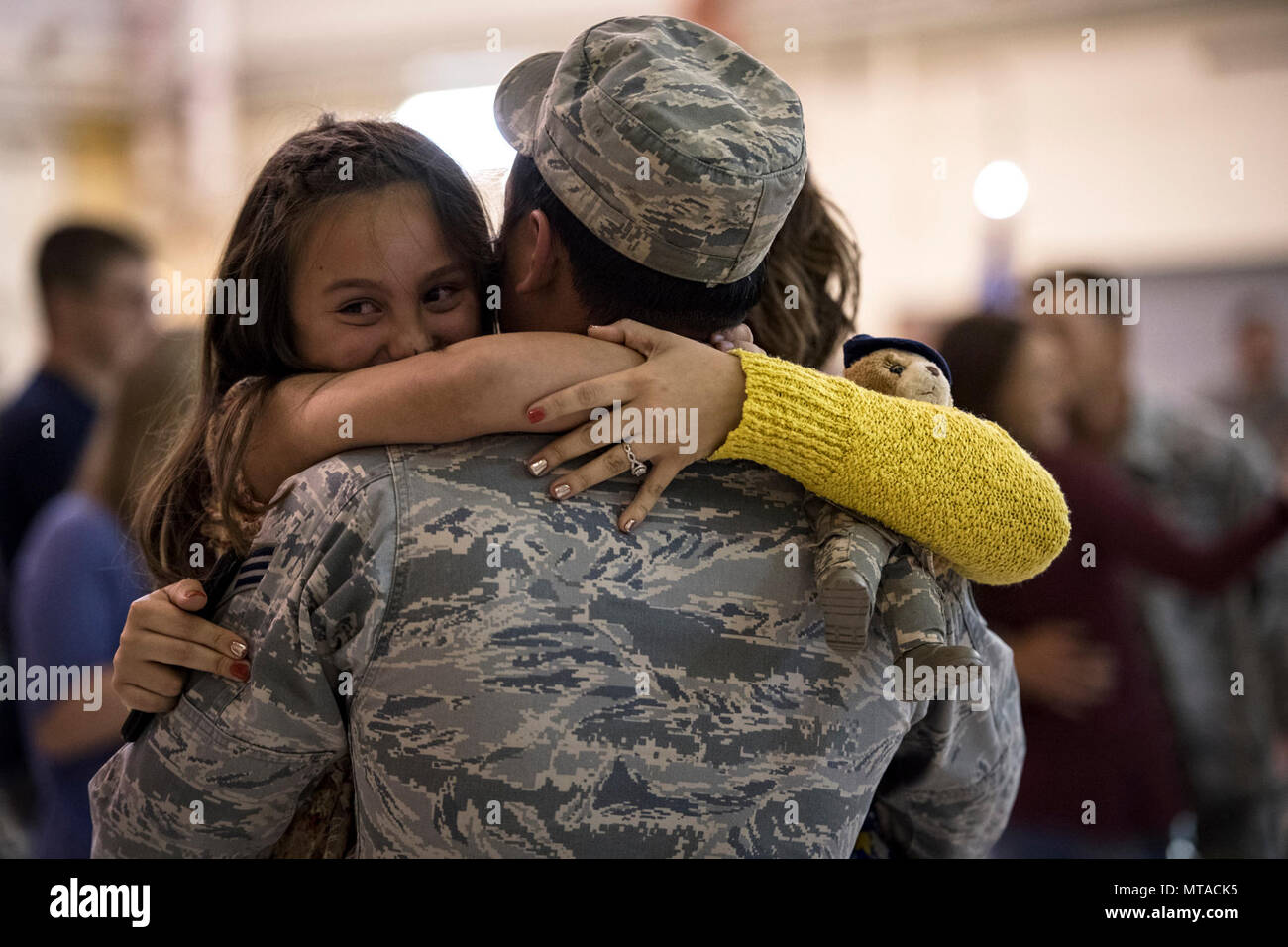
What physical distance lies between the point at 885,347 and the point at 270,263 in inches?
24.7

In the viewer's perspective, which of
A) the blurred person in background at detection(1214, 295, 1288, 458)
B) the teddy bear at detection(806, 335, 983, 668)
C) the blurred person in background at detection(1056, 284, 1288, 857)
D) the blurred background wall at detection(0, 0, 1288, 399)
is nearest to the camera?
the teddy bear at detection(806, 335, 983, 668)

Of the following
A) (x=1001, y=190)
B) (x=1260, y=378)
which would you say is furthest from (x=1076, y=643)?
(x=1001, y=190)

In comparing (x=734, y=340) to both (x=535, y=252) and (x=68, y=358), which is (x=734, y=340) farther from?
(x=68, y=358)

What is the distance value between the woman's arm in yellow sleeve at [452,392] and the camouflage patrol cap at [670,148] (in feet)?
0.37

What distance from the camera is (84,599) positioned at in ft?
6.50

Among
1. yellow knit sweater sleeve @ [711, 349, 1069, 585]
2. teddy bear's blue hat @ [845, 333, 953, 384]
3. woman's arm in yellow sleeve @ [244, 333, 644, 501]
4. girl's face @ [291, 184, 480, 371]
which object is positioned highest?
girl's face @ [291, 184, 480, 371]

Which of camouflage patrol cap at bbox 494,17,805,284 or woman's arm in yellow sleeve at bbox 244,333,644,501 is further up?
camouflage patrol cap at bbox 494,17,805,284

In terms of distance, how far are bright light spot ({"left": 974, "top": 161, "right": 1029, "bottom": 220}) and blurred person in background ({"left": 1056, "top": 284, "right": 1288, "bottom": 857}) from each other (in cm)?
231

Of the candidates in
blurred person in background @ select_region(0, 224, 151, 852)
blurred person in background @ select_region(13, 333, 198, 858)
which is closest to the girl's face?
blurred person in background @ select_region(13, 333, 198, 858)

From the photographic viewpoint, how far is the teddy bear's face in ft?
3.50

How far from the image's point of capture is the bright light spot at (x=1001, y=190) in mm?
5277

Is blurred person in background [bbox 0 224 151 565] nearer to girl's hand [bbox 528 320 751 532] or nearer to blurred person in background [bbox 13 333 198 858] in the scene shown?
blurred person in background [bbox 13 333 198 858]

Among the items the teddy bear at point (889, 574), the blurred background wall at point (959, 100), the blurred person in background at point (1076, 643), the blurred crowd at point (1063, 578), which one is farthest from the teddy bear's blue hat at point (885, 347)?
the blurred background wall at point (959, 100)

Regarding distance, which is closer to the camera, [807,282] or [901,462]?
[901,462]
